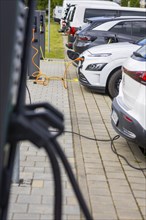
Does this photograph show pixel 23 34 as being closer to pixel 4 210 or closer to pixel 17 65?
pixel 17 65

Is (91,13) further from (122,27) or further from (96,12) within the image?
(122,27)

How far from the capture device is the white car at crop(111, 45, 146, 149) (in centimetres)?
426

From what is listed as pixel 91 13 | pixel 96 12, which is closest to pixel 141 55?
pixel 96 12

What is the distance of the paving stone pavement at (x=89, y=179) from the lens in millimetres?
3488

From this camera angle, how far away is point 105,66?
8.34 meters

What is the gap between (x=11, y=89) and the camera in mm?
1288

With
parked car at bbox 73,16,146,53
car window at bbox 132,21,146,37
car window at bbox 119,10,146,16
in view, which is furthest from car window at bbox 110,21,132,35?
car window at bbox 119,10,146,16

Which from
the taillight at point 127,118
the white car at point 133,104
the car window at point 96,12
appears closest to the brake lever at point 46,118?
the white car at point 133,104

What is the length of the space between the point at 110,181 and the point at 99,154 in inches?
33.2

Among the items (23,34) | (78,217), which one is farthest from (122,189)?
(23,34)

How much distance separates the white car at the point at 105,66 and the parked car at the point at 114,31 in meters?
1.95

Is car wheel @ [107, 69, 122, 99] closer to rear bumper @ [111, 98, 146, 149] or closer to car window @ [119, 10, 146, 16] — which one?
rear bumper @ [111, 98, 146, 149]

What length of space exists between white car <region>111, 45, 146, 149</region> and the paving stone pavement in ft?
1.37

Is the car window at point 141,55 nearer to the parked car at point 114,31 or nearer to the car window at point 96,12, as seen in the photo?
the parked car at point 114,31
